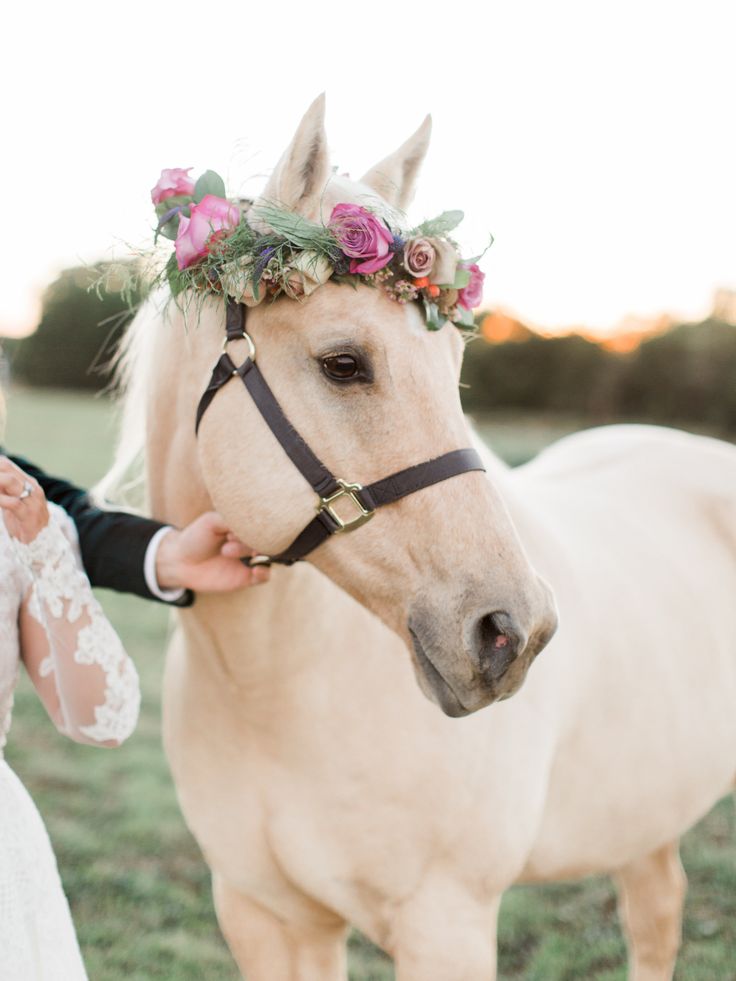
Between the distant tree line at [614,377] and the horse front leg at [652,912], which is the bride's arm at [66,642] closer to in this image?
the horse front leg at [652,912]

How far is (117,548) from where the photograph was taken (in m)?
2.21

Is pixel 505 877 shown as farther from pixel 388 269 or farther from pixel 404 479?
pixel 388 269

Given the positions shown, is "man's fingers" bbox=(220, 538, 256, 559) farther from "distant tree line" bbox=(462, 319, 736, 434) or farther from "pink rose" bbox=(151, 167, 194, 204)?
"distant tree line" bbox=(462, 319, 736, 434)

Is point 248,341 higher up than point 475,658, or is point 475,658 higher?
point 248,341

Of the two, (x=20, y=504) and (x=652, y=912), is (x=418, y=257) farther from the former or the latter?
(x=652, y=912)

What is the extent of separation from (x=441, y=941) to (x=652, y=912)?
1.79 metres

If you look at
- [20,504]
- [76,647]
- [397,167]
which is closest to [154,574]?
[76,647]

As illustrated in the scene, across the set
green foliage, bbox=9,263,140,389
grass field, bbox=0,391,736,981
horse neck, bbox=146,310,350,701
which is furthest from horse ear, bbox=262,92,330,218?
green foliage, bbox=9,263,140,389

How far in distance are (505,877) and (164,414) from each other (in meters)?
1.41

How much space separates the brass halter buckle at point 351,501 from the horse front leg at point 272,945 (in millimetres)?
1302

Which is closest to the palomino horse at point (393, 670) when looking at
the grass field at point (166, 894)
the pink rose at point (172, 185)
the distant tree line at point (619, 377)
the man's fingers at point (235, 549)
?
the man's fingers at point (235, 549)

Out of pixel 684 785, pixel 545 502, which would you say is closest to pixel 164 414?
pixel 545 502

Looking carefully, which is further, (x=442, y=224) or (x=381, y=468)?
(x=442, y=224)

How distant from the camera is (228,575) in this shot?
83.1 inches
